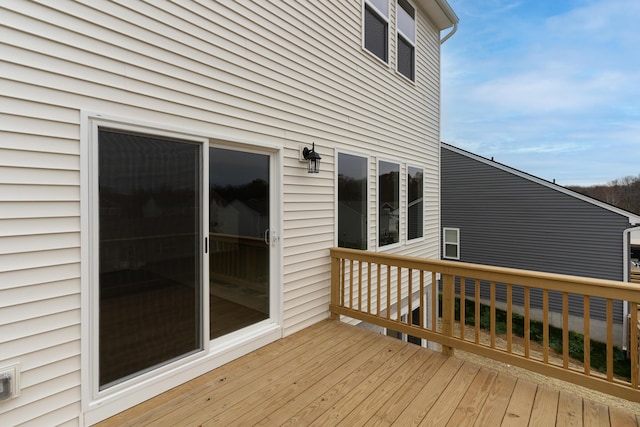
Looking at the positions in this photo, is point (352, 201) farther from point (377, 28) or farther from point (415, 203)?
point (377, 28)

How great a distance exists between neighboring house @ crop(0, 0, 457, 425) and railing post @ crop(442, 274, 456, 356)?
1.49 metres

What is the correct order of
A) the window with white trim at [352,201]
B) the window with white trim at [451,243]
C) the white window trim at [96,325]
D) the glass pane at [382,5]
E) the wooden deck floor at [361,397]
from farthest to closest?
the window with white trim at [451,243] → the glass pane at [382,5] → the window with white trim at [352,201] → the wooden deck floor at [361,397] → the white window trim at [96,325]

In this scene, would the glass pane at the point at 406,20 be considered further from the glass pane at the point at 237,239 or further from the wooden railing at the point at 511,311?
the wooden railing at the point at 511,311

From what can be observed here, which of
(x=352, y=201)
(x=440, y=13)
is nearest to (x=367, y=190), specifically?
(x=352, y=201)

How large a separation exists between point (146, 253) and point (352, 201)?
291 cm

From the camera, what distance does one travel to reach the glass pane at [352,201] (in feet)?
14.3

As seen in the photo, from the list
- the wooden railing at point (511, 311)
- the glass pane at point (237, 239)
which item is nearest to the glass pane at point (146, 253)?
the glass pane at point (237, 239)

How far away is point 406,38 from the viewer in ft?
19.3

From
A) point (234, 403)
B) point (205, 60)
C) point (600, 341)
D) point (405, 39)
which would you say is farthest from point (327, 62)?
point (600, 341)

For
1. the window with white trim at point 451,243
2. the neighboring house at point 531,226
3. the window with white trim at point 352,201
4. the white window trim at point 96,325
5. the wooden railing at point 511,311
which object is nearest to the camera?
the white window trim at point 96,325

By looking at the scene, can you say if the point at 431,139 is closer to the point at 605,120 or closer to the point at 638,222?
the point at 638,222

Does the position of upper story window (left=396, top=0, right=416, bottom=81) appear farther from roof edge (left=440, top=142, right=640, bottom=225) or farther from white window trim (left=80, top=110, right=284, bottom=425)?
roof edge (left=440, top=142, right=640, bottom=225)

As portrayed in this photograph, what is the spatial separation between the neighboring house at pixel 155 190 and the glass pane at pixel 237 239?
0.6 inches

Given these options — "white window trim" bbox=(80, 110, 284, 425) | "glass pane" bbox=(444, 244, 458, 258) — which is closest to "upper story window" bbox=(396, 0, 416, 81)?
"white window trim" bbox=(80, 110, 284, 425)
